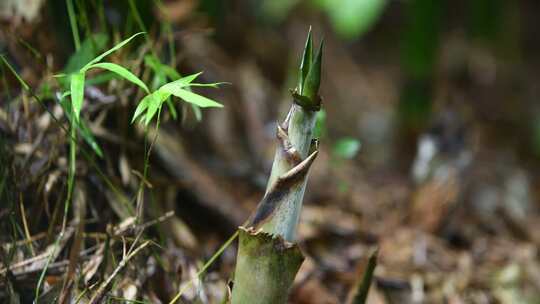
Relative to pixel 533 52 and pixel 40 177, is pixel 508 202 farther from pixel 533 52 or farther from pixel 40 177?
pixel 40 177

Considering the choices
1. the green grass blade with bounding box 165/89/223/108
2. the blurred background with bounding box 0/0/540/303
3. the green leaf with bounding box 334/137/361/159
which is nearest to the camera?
the green grass blade with bounding box 165/89/223/108

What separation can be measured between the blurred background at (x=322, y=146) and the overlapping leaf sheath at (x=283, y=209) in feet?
0.74

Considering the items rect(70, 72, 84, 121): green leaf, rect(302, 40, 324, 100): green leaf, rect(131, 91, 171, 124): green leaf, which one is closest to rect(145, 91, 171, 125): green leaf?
rect(131, 91, 171, 124): green leaf

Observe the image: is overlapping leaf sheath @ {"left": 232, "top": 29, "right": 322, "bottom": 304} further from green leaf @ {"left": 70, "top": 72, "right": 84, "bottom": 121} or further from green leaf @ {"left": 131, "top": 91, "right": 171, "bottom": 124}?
green leaf @ {"left": 70, "top": 72, "right": 84, "bottom": 121}

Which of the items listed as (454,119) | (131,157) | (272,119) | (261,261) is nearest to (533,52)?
(454,119)

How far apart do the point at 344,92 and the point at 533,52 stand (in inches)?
42.4

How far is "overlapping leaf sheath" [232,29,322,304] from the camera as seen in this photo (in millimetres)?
930

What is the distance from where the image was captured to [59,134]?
133cm

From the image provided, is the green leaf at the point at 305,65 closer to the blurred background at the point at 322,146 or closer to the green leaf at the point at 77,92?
the blurred background at the point at 322,146

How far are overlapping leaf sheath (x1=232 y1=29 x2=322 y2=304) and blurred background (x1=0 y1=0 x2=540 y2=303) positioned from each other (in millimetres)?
226

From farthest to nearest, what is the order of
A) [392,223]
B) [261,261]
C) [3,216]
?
1. [392,223]
2. [3,216]
3. [261,261]

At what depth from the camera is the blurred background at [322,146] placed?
1297 mm

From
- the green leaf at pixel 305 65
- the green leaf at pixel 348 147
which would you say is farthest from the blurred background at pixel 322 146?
the green leaf at pixel 305 65

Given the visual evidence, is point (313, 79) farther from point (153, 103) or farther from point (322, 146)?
point (322, 146)
